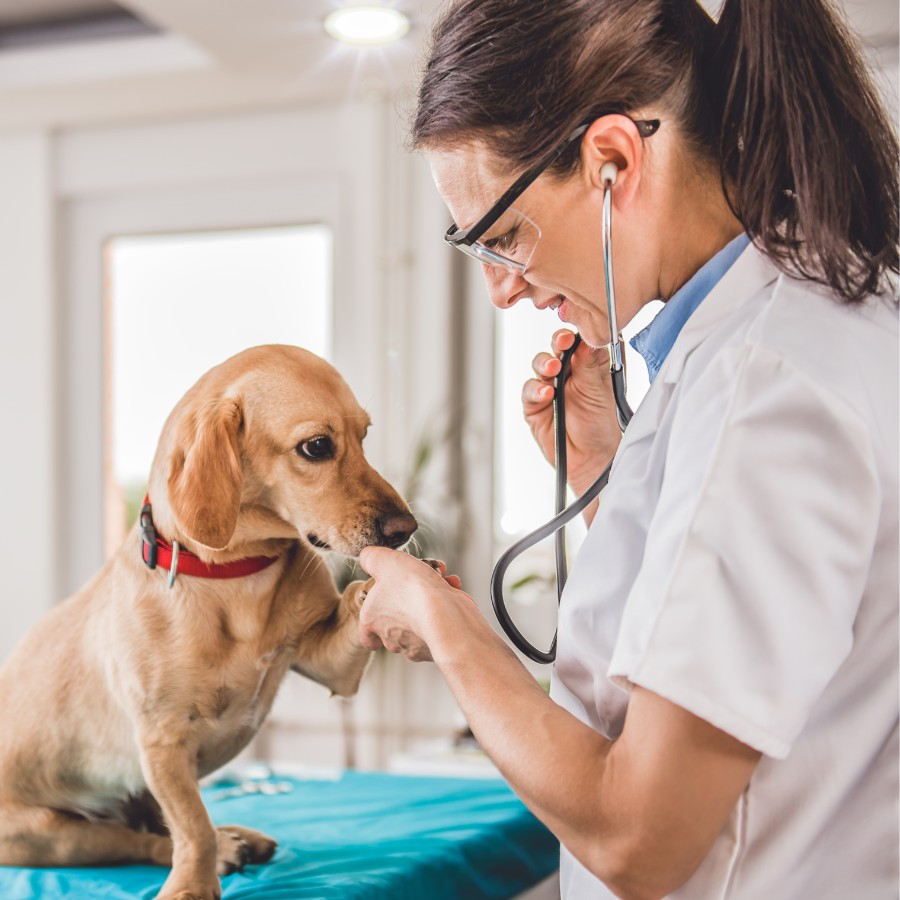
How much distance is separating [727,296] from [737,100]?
0.51 ft

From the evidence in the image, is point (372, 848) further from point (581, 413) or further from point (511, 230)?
point (511, 230)

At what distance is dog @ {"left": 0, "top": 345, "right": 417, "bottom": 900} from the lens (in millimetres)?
1104

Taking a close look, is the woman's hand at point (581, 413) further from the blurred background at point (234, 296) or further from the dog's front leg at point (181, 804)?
→ the blurred background at point (234, 296)

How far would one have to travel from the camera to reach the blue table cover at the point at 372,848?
1.12 meters

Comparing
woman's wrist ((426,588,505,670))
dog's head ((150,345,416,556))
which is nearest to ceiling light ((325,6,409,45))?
dog's head ((150,345,416,556))

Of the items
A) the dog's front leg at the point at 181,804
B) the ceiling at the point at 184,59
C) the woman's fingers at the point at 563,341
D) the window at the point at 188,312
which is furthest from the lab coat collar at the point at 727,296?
the window at the point at 188,312

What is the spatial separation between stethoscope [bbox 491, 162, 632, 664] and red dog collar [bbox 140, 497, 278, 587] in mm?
284

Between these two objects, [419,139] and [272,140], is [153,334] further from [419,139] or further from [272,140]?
[419,139]

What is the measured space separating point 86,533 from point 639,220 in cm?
364

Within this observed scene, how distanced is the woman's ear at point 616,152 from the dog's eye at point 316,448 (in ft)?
1.68

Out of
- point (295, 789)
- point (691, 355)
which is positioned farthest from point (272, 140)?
point (691, 355)

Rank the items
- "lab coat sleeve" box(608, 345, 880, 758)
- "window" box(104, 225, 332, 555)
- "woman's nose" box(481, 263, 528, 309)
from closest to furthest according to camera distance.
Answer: "lab coat sleeve" box(608, 345, 880, 758)
"woman's nose" box(481, 263, 528, 309)
"window" box(104, 225, 332, 555)

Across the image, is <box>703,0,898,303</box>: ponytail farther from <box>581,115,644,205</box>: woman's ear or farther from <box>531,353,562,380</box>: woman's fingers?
<box>531,353,562,380</box>: woman's fingers

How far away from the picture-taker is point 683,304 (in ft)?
2.96
